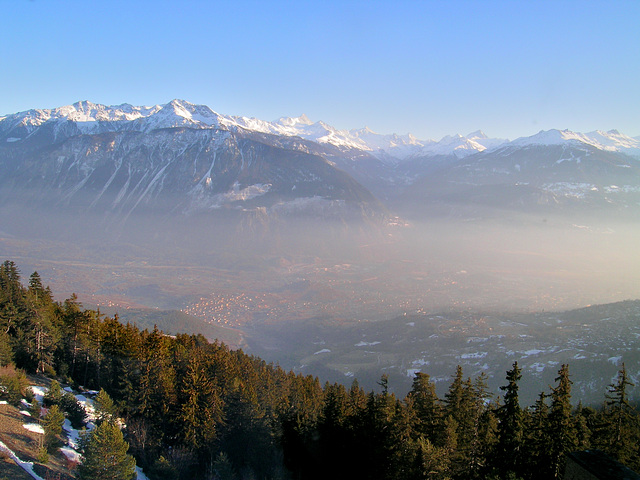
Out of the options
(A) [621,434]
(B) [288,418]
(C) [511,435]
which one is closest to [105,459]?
(B) [288,418]

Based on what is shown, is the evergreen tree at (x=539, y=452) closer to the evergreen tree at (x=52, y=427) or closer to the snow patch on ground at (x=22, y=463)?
the snow patch on ground at (x=22, y=463)

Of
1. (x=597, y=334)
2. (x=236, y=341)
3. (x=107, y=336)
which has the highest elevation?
(x=107, y=336)

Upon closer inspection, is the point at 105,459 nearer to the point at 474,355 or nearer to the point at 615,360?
the point at 615,360

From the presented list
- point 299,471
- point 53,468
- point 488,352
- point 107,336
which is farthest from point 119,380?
point 488,352

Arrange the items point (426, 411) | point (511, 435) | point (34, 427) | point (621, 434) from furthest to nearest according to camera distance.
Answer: point (426, 411), point (34, 427), point (511, 435), point (621, 434)

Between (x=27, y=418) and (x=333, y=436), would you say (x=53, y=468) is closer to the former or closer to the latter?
(x=27, y=418)

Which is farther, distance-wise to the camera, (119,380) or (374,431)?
(119,380)

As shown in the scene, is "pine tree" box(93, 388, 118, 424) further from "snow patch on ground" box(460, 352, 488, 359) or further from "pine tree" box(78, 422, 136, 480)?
"snow patch on ground" box(460, 352, 488, 359)
